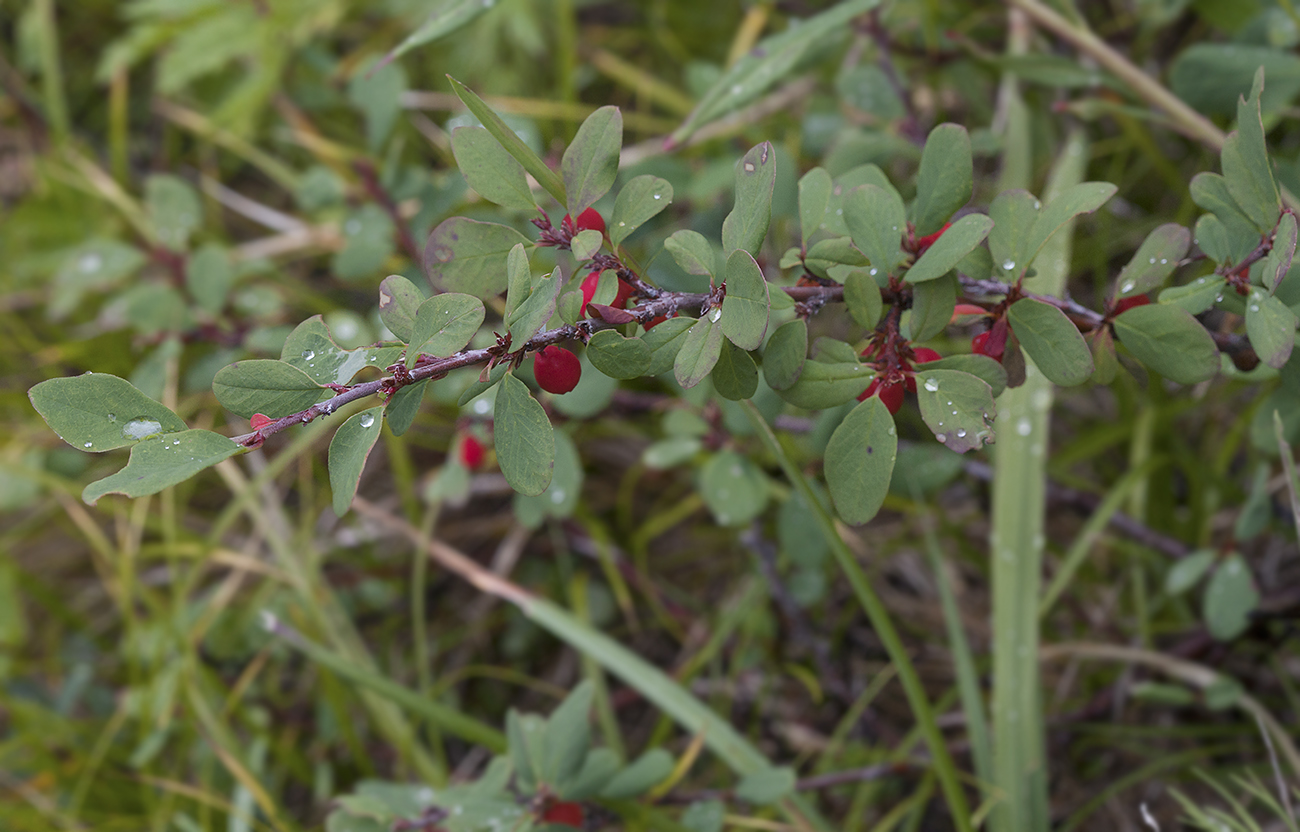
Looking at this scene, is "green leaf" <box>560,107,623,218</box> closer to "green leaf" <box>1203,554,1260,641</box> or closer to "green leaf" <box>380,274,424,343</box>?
"green leaf" <box>380,274,424,343</box>

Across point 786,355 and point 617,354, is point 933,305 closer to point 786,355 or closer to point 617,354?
point 786,355

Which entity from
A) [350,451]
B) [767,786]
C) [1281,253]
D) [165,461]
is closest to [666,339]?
[350,451]

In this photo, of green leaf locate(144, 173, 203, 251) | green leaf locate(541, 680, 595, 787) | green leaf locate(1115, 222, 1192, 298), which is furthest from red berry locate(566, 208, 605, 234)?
green leaf locate(144, 173, 203, 251)

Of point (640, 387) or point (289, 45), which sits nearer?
point (640, 387)

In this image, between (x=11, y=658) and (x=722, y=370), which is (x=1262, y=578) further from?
(x=11, y=658)

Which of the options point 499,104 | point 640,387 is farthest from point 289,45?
point 640,387

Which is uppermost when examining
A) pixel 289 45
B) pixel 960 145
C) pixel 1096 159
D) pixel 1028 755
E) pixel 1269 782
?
pixel 960 145

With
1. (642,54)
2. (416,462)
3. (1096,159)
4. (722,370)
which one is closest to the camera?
(722,370)

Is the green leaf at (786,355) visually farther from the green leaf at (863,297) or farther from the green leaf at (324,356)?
the green leaf at (324,356)
